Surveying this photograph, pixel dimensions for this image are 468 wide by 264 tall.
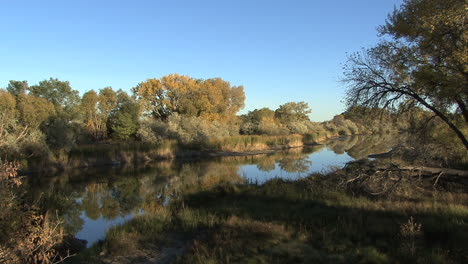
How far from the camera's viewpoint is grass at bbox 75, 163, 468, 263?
5629 mm

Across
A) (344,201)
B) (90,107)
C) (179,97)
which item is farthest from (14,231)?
(179,97)

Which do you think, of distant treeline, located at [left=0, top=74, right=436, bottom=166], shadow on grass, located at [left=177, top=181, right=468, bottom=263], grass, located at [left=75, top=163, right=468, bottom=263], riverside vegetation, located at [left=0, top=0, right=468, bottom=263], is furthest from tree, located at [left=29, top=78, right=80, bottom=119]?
shadow on grass, located at [left=177, top=181, right=468, bottom=263]

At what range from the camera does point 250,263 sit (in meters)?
5.51

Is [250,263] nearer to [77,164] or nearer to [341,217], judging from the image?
[341,217]

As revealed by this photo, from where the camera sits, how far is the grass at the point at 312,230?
5.63 m

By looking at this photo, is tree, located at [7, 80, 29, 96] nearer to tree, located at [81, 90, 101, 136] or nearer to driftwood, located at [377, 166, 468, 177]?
tree, located at [81, 90, 101, 136]

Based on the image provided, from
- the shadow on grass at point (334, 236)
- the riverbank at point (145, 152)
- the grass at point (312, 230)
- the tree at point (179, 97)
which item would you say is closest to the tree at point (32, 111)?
the riverbank at point (145, 152)

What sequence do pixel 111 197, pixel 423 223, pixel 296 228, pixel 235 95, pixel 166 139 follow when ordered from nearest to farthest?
pixel 423 223 → pixel 296 228 → pixel 111 197 → pixel 166 139 → pixel 235 95

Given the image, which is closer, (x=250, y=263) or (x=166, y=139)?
(x=250, y=263)

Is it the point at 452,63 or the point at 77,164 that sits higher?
the point at 452,63

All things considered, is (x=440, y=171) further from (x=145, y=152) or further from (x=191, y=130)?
(x=191, y=130)

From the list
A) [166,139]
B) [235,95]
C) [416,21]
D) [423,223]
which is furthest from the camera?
[235,95]

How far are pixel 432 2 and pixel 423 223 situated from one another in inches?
Result: 337

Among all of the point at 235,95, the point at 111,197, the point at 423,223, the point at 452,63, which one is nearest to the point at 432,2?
the point at 452,63
